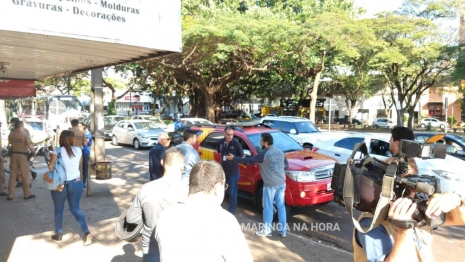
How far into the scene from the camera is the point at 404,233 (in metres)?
1.74

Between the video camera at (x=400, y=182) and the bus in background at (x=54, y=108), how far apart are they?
9.37 m

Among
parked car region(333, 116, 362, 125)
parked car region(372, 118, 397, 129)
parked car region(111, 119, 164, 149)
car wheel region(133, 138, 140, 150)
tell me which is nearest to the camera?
parked car region(111, 119, 164, 149)

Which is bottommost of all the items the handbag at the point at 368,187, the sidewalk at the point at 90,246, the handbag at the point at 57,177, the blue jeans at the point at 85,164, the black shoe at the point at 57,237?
the sidewalk at the point at 90,246

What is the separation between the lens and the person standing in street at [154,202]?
2.88m

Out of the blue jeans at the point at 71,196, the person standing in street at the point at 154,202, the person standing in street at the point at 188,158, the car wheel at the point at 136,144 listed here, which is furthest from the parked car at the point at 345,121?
the person standing in street at the point at 154,202

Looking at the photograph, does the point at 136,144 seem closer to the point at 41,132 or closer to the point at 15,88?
the point at 41,132

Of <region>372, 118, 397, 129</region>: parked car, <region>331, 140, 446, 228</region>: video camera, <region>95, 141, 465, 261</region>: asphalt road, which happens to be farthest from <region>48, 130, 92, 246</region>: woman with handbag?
<region>372, 118, 397, 129</region>: parked car

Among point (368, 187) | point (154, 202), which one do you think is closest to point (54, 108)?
point (154, 202)

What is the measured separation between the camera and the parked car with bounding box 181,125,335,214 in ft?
20.0

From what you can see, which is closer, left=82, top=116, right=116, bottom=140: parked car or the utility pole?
the utility pole

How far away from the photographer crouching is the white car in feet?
12.3

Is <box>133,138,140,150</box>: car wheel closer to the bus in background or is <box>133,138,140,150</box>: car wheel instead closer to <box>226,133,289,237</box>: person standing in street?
the bus in background

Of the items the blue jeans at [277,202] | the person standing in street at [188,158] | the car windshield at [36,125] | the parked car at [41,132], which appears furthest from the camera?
the car windshield at [36,125]

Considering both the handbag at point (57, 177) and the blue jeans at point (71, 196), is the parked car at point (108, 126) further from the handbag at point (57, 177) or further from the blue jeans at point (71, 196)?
Answer: the handbag at point (57, 177)
